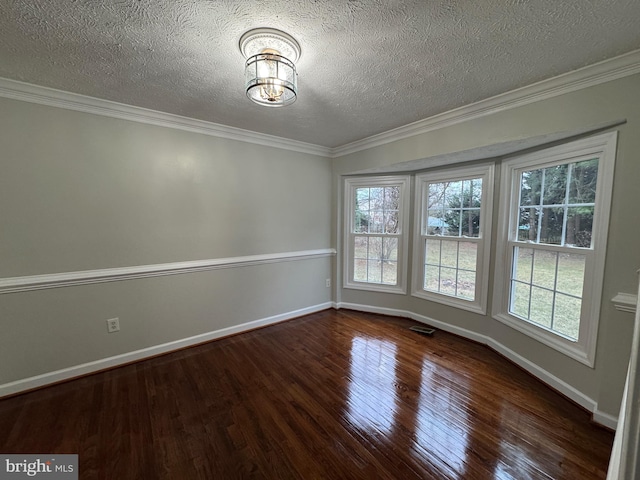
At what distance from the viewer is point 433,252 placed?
10.8ft

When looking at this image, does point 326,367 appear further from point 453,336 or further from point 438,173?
point 438,173

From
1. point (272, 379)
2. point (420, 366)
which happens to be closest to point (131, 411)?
point (272, 379)

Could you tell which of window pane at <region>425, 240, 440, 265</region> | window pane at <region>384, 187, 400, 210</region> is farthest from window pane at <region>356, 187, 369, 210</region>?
window pane at <region>425, 240, 440, 265</region>

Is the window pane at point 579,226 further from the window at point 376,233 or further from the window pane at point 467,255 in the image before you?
the window at point 376,233

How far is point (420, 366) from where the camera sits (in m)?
2.43

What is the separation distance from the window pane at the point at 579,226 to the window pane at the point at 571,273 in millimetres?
109

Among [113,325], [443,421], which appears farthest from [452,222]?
[113,325]

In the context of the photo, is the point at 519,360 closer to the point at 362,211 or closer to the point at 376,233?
the point at 376,233

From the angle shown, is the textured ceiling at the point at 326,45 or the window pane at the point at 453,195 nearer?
the textured ceiling at the point at 326,45

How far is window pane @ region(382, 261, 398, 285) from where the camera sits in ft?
11.9

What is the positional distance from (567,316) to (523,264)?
551mm

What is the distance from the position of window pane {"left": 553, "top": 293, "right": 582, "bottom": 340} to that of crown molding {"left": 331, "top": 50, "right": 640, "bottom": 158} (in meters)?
1.55

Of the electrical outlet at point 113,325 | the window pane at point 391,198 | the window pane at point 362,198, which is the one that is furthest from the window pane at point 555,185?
the electrical outlet at point 113,325

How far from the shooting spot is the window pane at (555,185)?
2115mm
